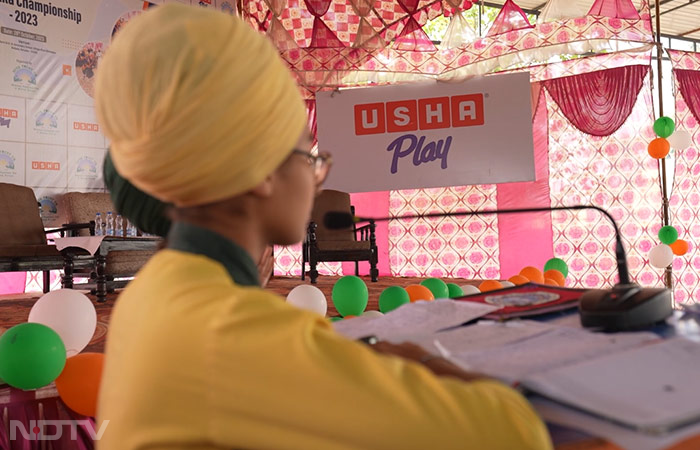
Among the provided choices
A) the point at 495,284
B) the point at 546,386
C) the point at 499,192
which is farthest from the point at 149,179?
the point at 499,192

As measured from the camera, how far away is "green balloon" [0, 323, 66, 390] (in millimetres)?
1544

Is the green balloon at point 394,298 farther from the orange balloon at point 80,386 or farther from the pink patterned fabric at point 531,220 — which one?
the pink patterned fabric at point 531,220

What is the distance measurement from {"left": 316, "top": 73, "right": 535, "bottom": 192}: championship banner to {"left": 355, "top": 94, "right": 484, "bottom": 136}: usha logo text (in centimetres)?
1

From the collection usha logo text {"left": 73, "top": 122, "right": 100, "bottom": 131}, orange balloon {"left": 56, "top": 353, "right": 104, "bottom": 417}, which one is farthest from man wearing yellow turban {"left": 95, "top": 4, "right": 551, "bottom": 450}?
usha logo text {"left": 73, "top": 122, "right": 100, "bottom": 131}

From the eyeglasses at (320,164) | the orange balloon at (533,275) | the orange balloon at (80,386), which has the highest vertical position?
the eyeglasses at (320,164)

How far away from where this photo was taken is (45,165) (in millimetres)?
5453

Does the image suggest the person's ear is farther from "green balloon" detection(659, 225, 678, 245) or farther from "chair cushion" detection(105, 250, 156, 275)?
"green balloon" detection(659, 225, 678, 245)

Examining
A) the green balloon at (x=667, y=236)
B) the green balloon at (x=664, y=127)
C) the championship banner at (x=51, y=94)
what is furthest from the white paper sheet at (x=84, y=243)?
the green balloon at (x=664, y=127)

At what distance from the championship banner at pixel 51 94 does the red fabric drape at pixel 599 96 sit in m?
4.85

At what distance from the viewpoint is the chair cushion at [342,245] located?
5648 millimetres

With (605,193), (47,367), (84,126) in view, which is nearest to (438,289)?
(47,367)

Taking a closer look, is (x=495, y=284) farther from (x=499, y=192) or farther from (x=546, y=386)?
(x=499, y=192)

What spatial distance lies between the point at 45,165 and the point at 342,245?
2.98 m

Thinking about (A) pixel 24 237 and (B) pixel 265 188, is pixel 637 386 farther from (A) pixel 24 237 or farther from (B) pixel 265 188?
(A) pixel 24 237
